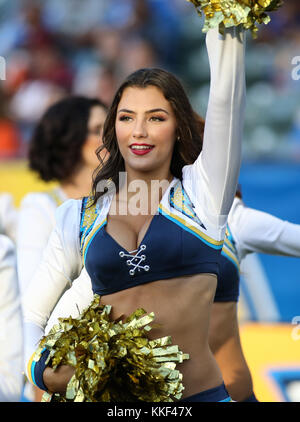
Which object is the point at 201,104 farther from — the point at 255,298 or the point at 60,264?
the point at 60,264

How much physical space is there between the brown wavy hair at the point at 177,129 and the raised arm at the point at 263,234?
2.24ft

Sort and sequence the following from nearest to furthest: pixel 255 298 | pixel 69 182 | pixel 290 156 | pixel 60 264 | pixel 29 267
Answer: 1. pixel 60 264
2. pixel 29 267
3. pixel 69 182
4. pixel 255 298
5. pixel 290 156

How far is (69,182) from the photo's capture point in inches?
198

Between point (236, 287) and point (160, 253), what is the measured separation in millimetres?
895

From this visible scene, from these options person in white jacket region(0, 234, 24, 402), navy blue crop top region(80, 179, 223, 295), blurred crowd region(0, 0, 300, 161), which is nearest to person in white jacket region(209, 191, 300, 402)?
navy blue crop top region(80, 179, 223, 295)

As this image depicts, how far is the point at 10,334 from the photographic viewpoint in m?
2.82

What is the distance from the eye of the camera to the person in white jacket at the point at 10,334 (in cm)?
277

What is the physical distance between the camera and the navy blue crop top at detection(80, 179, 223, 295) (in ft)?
8.78

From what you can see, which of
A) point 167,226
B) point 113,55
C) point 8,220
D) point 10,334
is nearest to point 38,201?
point 8,220

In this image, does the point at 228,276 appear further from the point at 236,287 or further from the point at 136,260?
the point at 136,260

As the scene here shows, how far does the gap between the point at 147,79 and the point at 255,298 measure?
411cm

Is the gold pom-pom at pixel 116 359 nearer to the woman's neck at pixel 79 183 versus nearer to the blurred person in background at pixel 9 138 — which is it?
the woman's neck at pixel 79 183

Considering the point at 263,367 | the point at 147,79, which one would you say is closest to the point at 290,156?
the point at 263,367

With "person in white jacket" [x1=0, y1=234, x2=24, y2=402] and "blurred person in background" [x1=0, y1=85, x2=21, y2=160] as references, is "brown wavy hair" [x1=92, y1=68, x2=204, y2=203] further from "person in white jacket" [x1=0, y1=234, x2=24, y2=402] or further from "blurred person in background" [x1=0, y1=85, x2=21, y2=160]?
"blurred person in background" [x1=0, y1=85, x2=21, y2=160]
